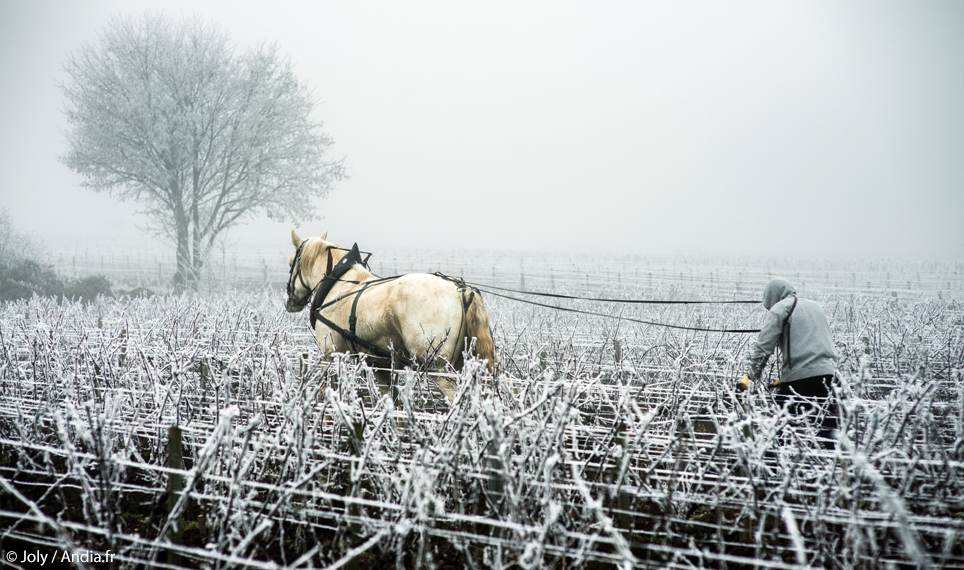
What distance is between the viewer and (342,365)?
115 inches

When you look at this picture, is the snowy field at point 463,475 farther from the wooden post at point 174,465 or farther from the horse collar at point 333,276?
the horse collar at point 333,276

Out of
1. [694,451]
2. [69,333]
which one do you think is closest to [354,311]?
[694,451]

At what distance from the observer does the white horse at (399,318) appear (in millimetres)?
4176

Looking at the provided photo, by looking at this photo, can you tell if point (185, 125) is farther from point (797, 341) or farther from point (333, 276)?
point (797, 341)

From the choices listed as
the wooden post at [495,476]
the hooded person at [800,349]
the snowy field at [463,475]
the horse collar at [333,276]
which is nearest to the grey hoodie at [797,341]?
the hooded person at [800,349]

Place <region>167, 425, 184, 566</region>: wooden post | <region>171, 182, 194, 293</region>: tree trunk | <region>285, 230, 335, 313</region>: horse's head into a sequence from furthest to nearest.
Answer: <region>171, 182, 194, 293</region>: tree trunk < <region>285, 230, 335, 313</region>: horse's head < <region>167, 425, 184, 566</region>: wooden post

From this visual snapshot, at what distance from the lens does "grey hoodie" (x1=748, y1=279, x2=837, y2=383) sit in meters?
3.72

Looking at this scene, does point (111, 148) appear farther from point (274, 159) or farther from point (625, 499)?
point (625, 499)

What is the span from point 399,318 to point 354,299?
0.60 m

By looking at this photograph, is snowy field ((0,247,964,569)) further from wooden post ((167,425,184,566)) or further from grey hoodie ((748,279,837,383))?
grey hoodie ((748,279,837,383))

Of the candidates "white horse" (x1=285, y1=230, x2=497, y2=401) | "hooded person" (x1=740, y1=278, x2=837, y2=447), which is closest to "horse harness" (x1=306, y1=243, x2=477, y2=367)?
"white horse" (x1=285, y1=230, x2=497, y2=401)

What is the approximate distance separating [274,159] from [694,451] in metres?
16.8

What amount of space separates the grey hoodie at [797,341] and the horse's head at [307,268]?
164 inches

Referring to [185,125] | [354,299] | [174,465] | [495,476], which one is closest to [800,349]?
[495,476]
